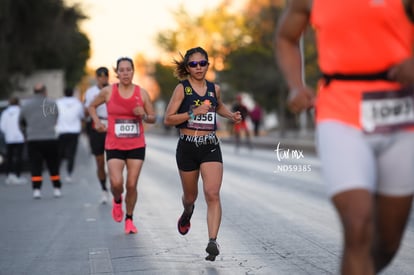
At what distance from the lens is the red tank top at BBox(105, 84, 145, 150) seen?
34.6 ft

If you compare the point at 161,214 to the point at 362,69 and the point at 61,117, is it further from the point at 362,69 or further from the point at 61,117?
the point at 362,69

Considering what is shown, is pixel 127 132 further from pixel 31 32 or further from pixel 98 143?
pixel 31 32

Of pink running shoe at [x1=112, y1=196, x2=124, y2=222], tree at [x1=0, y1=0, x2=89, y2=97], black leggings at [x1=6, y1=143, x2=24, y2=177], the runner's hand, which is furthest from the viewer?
tree at [x1=0, y1=0, x2=89, y2=97]

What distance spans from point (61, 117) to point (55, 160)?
277cm

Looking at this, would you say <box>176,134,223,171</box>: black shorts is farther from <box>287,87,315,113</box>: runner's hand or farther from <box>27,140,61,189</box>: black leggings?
<box>27,140,61,189</box>: black leggings

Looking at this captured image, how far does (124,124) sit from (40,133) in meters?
5.39

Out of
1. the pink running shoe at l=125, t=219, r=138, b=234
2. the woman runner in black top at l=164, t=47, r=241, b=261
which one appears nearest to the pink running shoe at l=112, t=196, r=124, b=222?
the pink running shoe at l=125, t=219, r=138, b=234

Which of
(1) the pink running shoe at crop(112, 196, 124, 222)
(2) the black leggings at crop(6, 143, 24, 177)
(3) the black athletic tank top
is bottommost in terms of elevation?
(2) the black leggings at crop(6, 143, 24, 177)

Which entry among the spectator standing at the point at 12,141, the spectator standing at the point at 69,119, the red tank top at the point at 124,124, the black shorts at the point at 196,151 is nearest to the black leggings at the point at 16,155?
the spectator standing at the point at 12,141

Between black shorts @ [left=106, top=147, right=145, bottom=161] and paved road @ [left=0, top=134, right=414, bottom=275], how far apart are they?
846 millimetres

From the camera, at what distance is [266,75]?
5306cm

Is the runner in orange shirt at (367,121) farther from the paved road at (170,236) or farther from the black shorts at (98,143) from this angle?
the black shorts at (98,143)

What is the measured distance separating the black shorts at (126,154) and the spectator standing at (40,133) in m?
5.24

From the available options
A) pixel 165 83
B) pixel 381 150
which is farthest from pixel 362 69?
pixel 165 83
